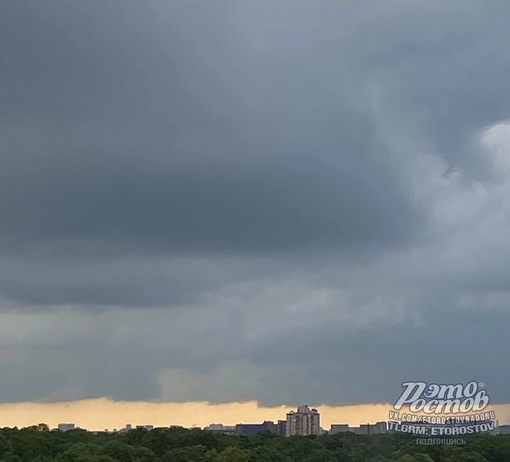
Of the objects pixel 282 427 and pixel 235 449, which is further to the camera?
pixel 282 427

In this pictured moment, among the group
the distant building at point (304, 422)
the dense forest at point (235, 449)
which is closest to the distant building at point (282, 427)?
the distant building at point (304, 422)

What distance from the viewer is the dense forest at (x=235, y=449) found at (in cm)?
7925

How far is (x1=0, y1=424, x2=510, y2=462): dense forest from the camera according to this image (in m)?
79.2

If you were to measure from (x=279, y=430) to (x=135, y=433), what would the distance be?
214 ft

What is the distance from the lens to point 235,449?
83438mm

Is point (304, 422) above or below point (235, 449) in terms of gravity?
above

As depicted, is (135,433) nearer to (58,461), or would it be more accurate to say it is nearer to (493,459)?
(58,461)

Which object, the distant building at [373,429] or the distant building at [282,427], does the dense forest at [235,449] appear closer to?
the distant building at [373,429]

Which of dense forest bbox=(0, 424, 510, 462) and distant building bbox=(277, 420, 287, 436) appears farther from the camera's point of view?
distant building bbox=(277, 420, 287, 436)

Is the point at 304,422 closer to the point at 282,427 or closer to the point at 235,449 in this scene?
the point at 282,427

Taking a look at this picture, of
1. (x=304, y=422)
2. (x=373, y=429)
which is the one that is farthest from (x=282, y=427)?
(x=373, y=429)

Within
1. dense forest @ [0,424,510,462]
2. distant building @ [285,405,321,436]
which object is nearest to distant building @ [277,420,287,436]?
distant building @ [285,405,321,436]

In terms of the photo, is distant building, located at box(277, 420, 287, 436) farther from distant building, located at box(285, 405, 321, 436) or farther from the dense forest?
the dense forest

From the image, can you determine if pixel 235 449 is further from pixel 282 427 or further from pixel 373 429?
pixel 282 427
